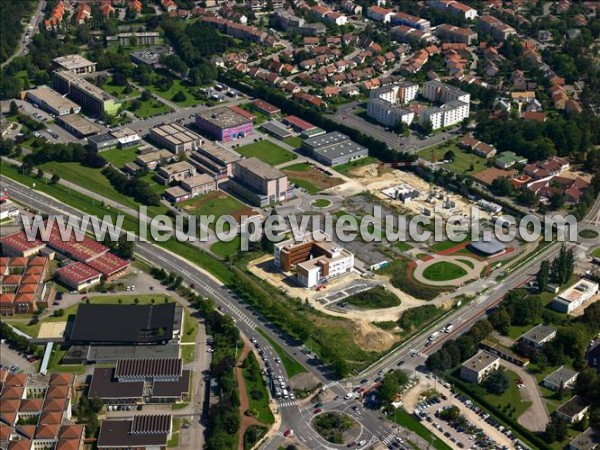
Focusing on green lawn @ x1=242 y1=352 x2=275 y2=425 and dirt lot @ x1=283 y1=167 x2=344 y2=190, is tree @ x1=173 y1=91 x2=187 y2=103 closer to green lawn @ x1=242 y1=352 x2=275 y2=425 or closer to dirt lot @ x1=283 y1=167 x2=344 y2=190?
dirt lot @ x1=283 y1=167 x2=344 y2=190

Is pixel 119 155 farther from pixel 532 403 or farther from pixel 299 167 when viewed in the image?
pixel 532 403

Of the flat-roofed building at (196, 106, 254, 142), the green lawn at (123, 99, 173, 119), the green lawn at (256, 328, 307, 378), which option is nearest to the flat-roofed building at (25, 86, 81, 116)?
the green lawn at (123, 99, 173, 119)

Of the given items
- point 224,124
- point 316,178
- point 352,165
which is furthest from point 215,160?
point 352,165

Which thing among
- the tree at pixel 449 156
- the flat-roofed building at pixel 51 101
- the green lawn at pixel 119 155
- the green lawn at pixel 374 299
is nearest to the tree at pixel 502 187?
the tree at pixel 449 156

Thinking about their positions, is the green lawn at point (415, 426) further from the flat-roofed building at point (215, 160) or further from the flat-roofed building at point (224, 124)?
the flat-roofed building at point (224, 124)

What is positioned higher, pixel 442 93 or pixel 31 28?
pixel 442 93

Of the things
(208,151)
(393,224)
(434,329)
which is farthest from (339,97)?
(434,329)
